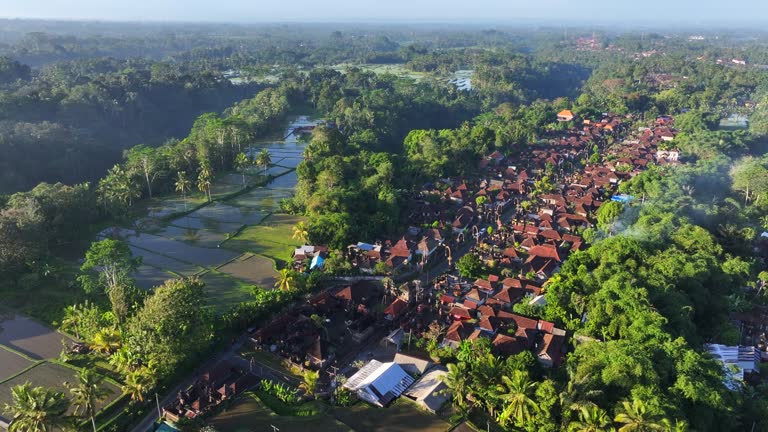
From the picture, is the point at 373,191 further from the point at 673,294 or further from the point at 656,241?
the point at 673,294

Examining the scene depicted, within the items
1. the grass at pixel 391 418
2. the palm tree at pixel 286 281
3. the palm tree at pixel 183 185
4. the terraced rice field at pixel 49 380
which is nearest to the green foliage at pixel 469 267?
the palm tree at pixel 286 281

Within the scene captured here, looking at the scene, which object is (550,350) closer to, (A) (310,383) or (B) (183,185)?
(A) (310,383)

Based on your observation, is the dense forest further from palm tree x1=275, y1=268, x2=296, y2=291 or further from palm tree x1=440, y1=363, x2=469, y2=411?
palm tree x1=275, y1=268, x2=296, y2=291

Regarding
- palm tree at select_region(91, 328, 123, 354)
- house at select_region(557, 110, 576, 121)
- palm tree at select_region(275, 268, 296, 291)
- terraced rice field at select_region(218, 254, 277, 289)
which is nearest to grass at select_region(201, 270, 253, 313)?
terraced rice field at select_region(218, 254, 277, 289)

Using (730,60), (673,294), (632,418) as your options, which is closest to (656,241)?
(673,294)

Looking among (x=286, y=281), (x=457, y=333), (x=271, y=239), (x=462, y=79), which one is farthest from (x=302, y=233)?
(x=462, y=79)

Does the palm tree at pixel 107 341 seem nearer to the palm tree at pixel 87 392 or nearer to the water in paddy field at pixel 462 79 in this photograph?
the palm tree at pixel 87 392
